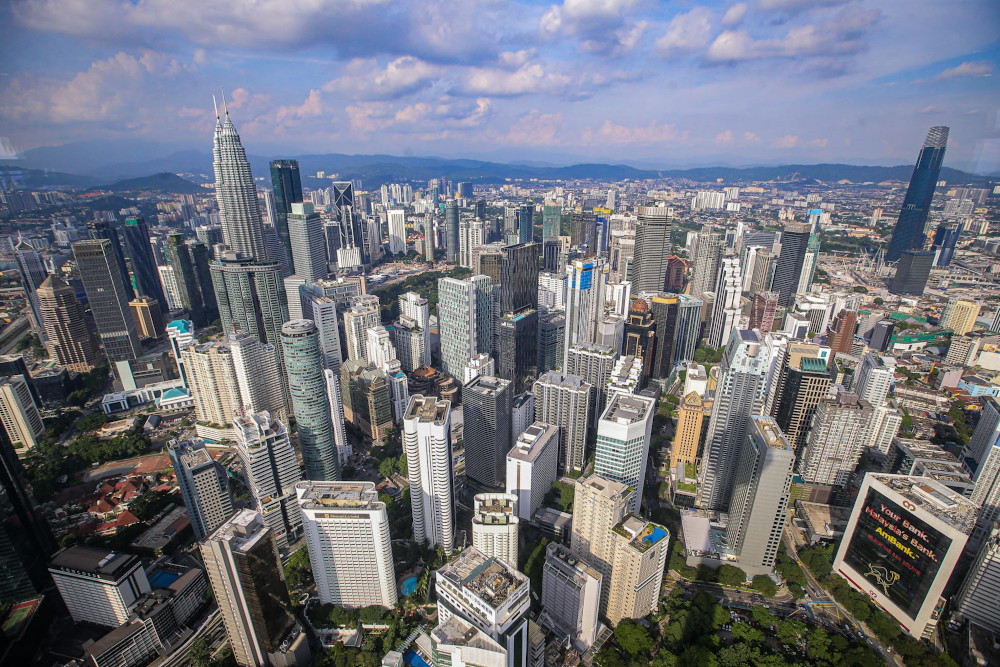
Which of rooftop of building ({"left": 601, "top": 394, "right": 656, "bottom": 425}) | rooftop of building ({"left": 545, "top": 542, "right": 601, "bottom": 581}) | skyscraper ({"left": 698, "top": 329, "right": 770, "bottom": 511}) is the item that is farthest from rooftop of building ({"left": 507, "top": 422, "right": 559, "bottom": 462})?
skyscraper ({"left": 698, "top": 329, "right": 770, "bottom": 511})

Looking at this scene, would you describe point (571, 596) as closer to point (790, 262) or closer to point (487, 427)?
point (487, 427)

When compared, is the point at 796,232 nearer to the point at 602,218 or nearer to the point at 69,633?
the point at 602,218

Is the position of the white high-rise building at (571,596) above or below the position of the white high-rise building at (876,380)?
below

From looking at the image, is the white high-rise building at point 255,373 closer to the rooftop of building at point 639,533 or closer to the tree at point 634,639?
the rooftop of building at point 639,533

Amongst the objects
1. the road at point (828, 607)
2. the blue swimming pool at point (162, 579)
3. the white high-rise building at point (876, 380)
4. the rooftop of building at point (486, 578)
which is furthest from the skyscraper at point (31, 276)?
the white high-rise building at point (876, 380)

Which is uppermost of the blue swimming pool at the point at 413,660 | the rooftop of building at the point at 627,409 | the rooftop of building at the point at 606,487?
the rooftop of building at the point at 627,409

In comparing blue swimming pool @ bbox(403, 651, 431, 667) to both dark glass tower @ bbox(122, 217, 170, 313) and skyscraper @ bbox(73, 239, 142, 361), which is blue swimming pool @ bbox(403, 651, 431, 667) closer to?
skyscraper @ bbox(73, 239, 142, 361)

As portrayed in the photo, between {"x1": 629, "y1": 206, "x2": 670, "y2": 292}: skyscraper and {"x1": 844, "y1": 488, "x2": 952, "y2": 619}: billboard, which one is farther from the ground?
{"x1": 629, "y1": 206, "x2": 670, "y2": 292}: skyscraper
